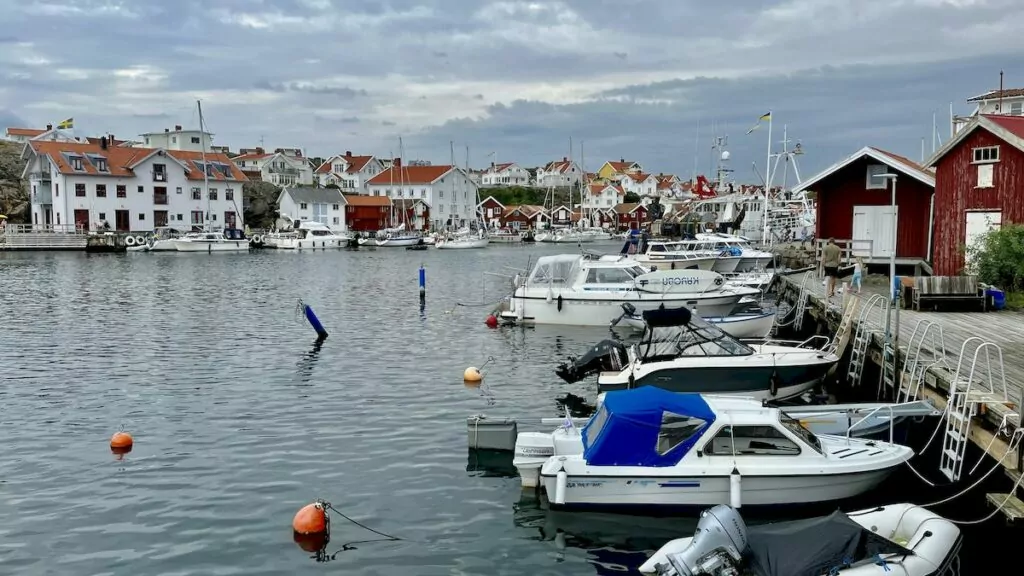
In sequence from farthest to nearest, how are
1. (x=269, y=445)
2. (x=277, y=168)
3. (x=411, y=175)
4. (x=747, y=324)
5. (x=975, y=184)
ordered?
1. (x=277, y=168)
2. (x=411, y=175)
3. (x=975, y=184)
4. (x=747, y=324)
5. (x=269, y=445)

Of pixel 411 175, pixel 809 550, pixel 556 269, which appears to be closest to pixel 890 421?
pixel 809 550

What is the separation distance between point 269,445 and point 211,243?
76.3 metres

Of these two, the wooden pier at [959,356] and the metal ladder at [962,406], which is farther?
the metal ladder at [962,406]

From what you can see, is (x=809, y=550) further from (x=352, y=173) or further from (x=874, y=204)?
(x=352, y=173)

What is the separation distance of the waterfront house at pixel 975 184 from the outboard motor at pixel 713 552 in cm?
2114

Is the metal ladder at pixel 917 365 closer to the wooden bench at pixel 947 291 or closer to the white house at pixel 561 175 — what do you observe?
the wooden bench at pixel 947 291

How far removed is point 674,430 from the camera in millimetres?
13102

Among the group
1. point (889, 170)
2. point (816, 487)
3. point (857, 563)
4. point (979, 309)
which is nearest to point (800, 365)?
point (816, 487)

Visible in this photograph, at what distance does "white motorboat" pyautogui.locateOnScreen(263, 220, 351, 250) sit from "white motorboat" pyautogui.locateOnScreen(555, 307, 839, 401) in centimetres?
8242

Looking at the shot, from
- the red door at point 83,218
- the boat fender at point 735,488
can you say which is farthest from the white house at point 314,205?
the boat fender at point 735,488

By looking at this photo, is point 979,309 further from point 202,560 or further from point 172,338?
point 172,338

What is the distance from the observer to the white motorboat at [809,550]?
31.2ft

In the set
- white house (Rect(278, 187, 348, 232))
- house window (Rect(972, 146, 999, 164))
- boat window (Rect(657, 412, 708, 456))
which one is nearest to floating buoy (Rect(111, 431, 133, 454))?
boat window (Rect(657, 412, 708, 456))

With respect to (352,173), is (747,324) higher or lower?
lower
